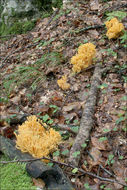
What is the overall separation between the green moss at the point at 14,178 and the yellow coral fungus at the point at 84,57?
2733 millimetres

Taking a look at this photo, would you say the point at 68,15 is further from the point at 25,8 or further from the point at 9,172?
the point at 9,172

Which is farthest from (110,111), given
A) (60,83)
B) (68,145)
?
(60,83)

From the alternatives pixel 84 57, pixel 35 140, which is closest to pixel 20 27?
pixel 84 57

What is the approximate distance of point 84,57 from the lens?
14.4 ft

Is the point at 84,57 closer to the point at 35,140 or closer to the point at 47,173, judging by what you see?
the point at 35,140

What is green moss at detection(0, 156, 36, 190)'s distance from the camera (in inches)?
85.1

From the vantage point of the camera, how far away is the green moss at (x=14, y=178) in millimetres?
2162

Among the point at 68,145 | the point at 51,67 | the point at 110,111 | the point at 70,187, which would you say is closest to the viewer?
the point at 70,187

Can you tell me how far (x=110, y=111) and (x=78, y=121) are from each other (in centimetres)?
62

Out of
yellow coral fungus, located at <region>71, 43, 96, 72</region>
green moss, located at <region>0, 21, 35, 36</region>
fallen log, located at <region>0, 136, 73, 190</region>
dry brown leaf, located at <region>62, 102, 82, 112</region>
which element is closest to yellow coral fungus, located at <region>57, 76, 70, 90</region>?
yellow coral fungus, located at <region>71, 43, 96, 72</region>

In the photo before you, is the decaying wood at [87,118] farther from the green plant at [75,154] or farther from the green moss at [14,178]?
the green moss at [14,178]

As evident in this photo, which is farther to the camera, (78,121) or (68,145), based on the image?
(78,121)

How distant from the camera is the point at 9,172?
2.33 meters

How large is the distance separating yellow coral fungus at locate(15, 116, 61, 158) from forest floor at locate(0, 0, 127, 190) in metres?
0.23
